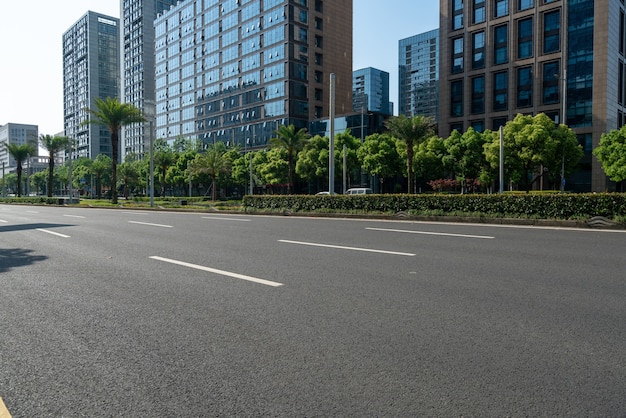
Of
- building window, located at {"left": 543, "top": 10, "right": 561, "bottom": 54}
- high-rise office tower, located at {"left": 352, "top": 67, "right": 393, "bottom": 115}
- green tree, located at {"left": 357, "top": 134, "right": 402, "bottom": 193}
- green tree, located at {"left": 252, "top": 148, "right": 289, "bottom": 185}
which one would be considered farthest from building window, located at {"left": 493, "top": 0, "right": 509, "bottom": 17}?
high-rise office tower, located at {"left": 352, "top": 67, "right": 393, "bottom": 115}

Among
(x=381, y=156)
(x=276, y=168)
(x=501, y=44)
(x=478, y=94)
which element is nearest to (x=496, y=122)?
(x=478, y=94)

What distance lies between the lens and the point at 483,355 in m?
3.06

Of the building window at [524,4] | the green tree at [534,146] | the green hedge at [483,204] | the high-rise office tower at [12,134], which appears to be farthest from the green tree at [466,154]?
the high-rise office tower at [12,134]

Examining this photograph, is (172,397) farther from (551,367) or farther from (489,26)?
(489,26)

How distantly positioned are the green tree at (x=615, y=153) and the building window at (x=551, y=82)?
11337mm

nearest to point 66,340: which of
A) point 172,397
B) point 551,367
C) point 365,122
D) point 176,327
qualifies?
point 176,327

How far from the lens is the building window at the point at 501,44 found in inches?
2152

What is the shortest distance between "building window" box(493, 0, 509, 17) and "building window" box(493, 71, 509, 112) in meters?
7.74

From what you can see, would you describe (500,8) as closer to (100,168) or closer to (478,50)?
(478,50)

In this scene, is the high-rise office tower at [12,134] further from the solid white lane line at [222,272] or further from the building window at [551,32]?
the solid white lane line at [222,272]

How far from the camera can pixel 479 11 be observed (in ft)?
188

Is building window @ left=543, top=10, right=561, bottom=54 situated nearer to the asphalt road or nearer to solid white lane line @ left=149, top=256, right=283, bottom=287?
the asphalt road

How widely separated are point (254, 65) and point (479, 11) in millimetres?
38118

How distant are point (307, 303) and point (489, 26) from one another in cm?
6147
